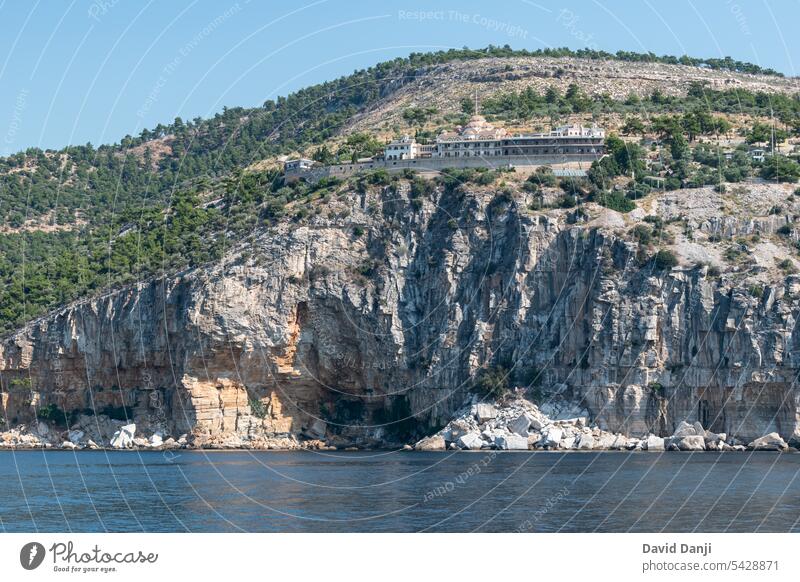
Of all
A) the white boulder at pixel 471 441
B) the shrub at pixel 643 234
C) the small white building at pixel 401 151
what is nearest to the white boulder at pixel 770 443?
the shrub at pixel 643 234

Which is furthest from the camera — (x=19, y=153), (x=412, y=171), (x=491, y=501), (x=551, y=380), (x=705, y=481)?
(x=19, y=153)

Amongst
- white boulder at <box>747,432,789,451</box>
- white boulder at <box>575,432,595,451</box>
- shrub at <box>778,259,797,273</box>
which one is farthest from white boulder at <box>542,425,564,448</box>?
shrub at <box>778,259,797,273</box>

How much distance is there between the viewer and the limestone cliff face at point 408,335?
77438mm

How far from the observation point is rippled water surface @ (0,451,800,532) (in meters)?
45.1

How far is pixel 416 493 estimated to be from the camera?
177ft

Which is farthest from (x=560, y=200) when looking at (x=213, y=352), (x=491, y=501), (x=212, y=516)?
(x=212, y=516)

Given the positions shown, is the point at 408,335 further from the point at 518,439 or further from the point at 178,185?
the point at 178,185

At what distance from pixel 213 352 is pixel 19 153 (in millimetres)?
96391

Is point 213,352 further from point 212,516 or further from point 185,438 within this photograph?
point 212,516

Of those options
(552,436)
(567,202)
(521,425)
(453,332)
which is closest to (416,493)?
(552,436)

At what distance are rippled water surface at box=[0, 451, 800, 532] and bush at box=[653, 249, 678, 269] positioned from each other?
13082mm

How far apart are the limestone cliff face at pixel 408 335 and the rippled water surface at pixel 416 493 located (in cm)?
738

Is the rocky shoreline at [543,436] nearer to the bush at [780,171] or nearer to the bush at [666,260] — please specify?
the bush at [666,260]

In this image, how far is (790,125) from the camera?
105438 millimetres
